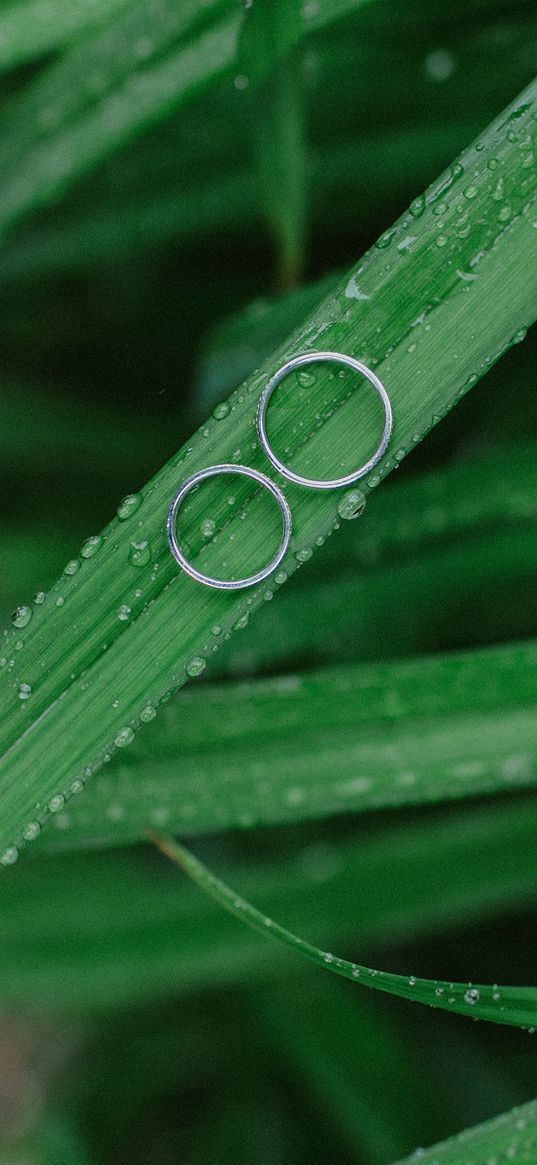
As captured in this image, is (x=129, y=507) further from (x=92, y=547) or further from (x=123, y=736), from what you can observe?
(x=123, y=736)

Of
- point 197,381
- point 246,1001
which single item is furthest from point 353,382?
point 246,1001

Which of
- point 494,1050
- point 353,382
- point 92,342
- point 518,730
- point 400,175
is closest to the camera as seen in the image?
point 353,382

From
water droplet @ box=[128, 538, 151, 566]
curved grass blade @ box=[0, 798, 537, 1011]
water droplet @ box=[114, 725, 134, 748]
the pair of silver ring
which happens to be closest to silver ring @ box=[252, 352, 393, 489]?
the pair of silver ring

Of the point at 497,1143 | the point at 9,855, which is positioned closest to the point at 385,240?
the point at 9,855

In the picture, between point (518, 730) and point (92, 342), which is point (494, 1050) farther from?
point (92, 342)

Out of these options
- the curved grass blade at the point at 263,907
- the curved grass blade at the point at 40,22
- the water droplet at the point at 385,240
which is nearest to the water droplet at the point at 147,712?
the water droplet at the point at 385,240

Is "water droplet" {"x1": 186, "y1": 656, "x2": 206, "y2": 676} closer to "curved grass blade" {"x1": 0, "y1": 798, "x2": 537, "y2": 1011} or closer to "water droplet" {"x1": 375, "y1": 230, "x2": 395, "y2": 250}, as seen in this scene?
"water droplet" {"x1": 375, "y1": 230, "x2": 395, "y2": 250}
